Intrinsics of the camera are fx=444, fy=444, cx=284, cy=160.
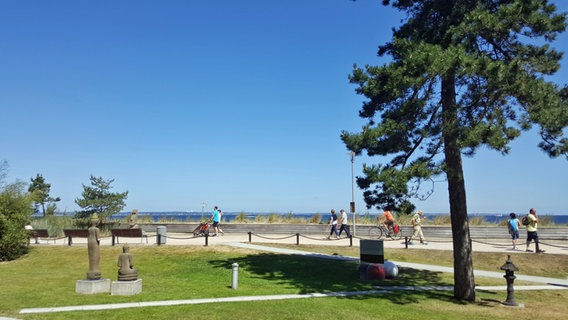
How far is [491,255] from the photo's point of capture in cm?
1891

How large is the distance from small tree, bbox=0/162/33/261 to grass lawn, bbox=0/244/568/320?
67 cm

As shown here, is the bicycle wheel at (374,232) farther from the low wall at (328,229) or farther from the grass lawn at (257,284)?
the grass lawn at (257,284)

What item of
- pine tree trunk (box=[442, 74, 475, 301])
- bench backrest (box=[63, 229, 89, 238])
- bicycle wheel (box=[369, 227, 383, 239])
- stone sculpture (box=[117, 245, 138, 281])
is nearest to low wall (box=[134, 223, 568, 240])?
bicycle wheel (box=[369, 227, 383, 239])

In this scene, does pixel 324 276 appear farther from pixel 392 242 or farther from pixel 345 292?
pixel 392 242

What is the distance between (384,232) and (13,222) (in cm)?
1959

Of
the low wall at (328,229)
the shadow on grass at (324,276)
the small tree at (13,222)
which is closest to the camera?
the shadow on grass at (324,276)

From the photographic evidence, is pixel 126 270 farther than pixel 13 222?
No

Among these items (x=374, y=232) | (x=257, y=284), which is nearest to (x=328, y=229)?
(x=374, y=232)

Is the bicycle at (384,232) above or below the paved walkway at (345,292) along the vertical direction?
above

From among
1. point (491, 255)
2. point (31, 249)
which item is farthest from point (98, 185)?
point (491, 255)

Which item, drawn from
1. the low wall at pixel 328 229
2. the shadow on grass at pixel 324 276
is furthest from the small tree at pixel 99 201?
the shadow on grass at pixel 324 276

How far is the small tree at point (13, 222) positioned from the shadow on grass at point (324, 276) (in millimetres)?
9430

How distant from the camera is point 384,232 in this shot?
26.7 meters

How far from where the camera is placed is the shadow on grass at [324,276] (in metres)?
13.1
